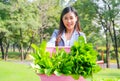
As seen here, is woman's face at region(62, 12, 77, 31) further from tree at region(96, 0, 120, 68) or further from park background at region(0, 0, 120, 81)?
tree at region(96, 0, 120, 68)

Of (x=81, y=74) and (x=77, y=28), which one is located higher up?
(x=77, y=28)

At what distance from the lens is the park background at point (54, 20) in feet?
78.1

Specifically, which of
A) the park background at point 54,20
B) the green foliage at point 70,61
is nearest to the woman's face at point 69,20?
the green foliage at point 70,61

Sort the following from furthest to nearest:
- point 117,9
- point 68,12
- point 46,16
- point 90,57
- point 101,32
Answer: point 46,16 < point 101,32 < point 117,9 < point 68,12 < point 90,57

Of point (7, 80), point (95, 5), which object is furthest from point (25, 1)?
point (7, 80)

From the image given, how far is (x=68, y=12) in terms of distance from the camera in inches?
83.6

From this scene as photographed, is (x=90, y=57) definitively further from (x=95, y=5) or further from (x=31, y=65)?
(x=95, y=5)

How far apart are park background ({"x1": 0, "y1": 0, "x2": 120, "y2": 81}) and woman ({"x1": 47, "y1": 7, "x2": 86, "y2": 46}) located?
15.6 m

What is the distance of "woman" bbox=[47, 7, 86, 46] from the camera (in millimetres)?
2059

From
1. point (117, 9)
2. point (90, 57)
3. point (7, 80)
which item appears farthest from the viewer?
point (117, 9)

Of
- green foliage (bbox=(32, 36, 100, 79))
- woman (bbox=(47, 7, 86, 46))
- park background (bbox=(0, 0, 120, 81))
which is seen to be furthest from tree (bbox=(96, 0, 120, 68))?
green foliage (bbox=(32, 36, 100, 79))

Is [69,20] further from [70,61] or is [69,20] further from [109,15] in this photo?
[109,15]

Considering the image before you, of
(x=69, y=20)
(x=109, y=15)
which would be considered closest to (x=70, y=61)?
(x=69, y=20)

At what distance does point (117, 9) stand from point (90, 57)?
71.2 feet
